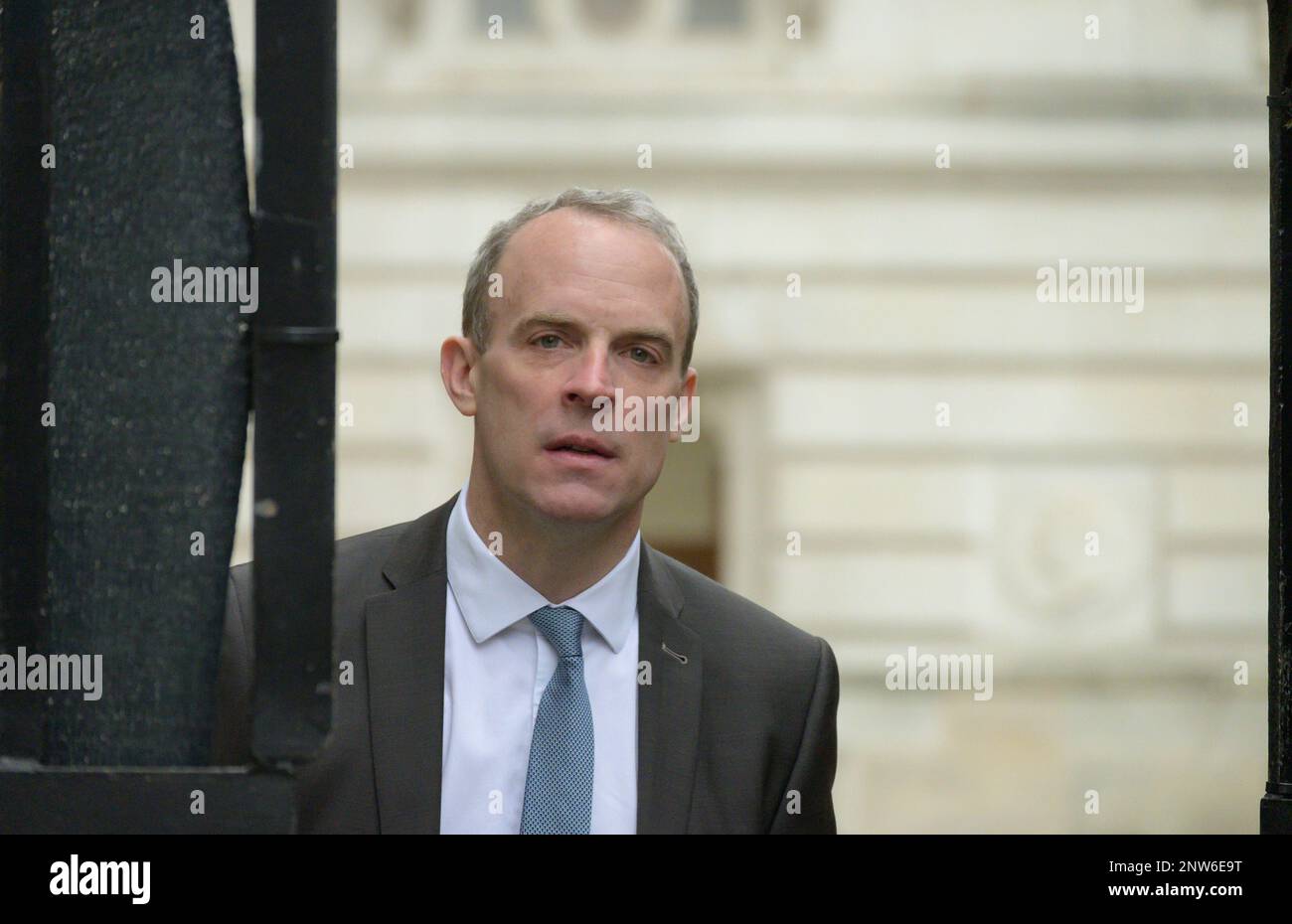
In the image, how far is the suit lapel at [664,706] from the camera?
2305mm

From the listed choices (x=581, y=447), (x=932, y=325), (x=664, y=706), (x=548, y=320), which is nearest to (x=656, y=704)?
(x=664, y=706)

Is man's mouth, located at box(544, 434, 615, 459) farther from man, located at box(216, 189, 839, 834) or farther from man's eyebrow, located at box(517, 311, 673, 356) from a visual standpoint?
man's eyebrow, located at box(517, 311, 673, 356)

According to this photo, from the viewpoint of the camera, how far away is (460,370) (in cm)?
280

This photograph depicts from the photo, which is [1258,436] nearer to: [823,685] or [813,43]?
[813,43]

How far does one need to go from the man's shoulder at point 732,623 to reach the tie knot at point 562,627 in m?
0.25

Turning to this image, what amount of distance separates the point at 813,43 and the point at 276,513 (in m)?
11.0

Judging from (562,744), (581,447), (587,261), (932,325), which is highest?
(932,325)

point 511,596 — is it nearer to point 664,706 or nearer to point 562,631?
point 562,631

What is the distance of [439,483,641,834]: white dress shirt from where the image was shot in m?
2.34

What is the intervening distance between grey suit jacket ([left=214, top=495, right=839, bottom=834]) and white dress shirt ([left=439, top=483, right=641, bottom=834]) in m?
0.03

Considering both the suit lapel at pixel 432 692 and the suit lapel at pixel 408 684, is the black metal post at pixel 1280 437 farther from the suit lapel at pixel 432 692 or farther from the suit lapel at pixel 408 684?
the suit lapel at pixel 408 684

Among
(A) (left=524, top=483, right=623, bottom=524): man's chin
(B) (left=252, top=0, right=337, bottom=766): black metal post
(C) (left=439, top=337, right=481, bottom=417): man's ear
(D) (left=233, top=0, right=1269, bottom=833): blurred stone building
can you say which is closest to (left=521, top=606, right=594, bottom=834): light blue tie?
(A) (left=524, top=483, right=623, bottom=524): man's chin

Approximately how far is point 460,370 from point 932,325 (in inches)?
370

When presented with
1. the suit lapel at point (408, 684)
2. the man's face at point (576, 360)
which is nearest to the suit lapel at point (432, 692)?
the suit lapel at point (408, 684)
